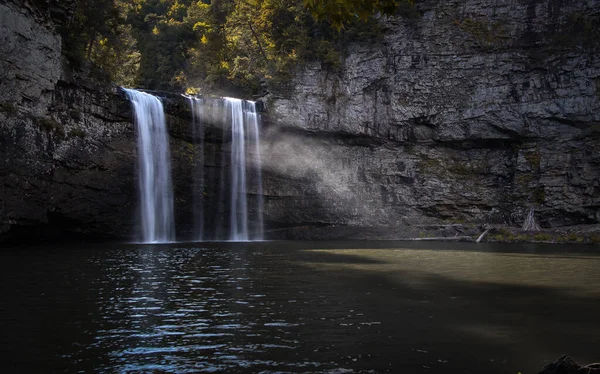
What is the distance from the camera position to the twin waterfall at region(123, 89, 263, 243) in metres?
31.9

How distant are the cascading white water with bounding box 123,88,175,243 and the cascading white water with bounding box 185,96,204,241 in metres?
2.03

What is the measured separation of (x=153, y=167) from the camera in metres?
32.2

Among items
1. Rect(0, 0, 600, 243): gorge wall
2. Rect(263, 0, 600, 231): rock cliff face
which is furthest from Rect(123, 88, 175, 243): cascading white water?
Rect(263, 0, 600, 231): rock cliff face

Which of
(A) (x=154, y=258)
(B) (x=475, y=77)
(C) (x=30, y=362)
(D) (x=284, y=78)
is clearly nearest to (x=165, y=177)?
(D) (x=284, y=78)

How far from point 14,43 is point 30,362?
23.3 m

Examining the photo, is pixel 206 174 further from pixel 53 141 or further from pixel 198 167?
pixel 53 141

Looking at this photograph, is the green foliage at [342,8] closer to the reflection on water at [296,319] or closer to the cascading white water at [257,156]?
the reflection on water at [296,319]

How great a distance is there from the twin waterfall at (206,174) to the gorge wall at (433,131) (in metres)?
0.41

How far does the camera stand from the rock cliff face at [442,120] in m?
36.0

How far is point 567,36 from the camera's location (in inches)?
1420

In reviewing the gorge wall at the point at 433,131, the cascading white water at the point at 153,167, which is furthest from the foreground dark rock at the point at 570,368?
the gorge wall at the point at 433,131

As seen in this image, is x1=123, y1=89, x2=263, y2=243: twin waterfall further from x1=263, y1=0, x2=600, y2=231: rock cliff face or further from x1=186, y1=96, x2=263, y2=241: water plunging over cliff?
x1=263, y1=0, x2=600, y2=231: rock cliff face

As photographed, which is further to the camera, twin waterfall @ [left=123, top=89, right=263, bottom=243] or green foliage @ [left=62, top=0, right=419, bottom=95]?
green foliage @ [left=62, top=0, right=419, bottom=95]

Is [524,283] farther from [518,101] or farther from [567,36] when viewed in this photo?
[567,36]
